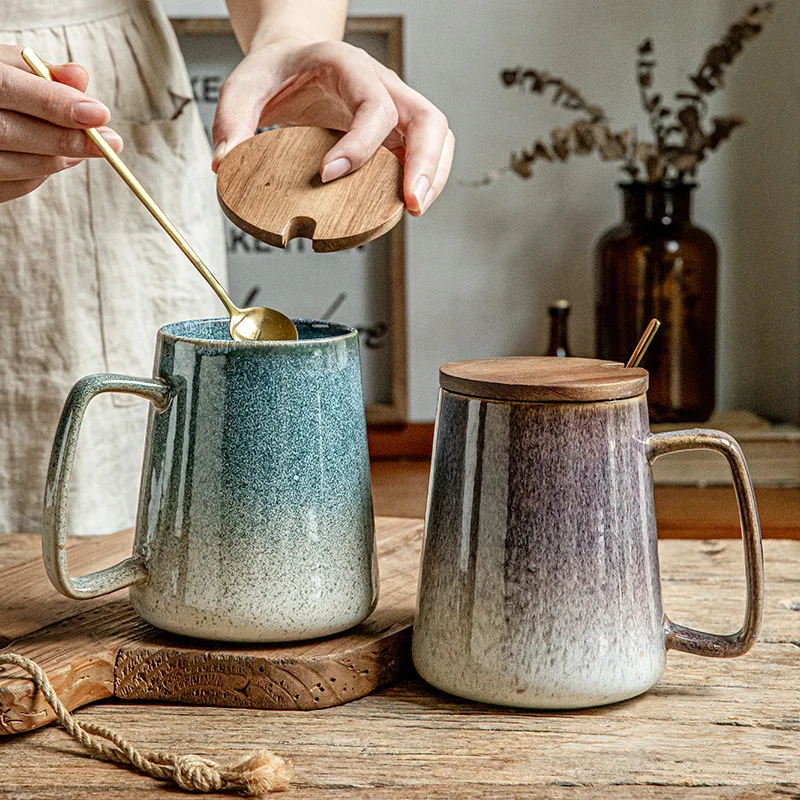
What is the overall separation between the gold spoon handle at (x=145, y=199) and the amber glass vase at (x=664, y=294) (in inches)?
41.4

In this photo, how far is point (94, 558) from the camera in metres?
0.78

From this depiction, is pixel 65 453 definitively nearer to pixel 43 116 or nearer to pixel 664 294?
A: pixel 43 116

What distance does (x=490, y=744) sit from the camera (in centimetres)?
54

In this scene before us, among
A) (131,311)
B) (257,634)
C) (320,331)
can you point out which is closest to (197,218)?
(131,311)

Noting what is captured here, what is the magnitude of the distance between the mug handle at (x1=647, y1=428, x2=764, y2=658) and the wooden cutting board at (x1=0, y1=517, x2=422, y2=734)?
0.15 meters

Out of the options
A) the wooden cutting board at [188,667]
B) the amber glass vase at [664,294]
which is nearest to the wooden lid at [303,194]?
the wooden cutting board at [188,667]

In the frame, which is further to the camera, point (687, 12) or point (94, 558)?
point (687, 12)

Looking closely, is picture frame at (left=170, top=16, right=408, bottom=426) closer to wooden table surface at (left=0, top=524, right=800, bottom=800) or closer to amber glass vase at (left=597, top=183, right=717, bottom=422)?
amber glass vase at (left=597, top=183, right=717, bottom=422)

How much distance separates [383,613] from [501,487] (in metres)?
0.16

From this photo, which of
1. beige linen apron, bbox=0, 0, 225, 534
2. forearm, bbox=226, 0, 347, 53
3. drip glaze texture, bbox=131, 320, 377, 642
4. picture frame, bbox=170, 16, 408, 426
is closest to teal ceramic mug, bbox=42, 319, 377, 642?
drip glaze texture, bbox=131, 320, 377, 642

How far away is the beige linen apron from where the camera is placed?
105 cm

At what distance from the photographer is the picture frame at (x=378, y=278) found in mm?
1755

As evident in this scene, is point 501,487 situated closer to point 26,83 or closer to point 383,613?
point 383,613

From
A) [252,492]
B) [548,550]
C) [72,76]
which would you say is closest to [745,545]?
[548,550]
